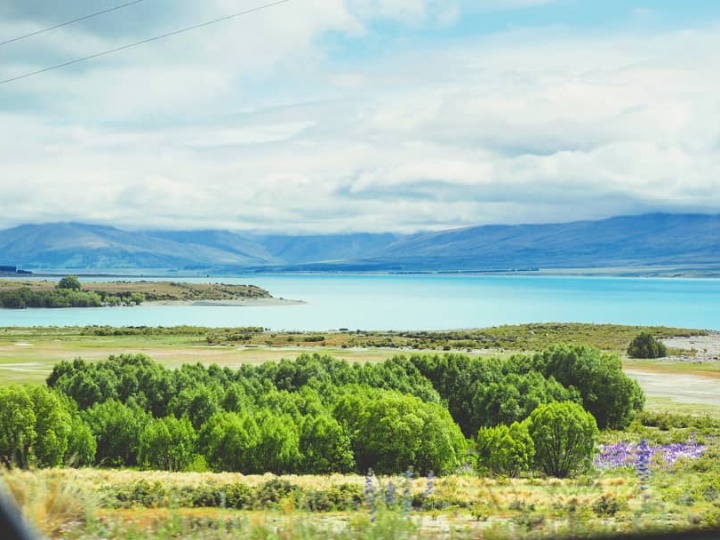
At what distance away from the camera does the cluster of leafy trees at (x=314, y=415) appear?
2984 cm

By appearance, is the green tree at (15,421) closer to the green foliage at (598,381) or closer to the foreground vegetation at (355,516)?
the foreground vegetation at (355,516)

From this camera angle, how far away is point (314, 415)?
3441 centimetres

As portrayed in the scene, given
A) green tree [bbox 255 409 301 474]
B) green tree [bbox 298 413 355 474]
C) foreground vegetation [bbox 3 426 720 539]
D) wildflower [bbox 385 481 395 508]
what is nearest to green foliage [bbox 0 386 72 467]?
green tree [bbox 255 409 301 474]

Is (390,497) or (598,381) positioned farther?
(598,381)

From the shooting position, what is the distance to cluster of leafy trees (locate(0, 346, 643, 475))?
97.9 ft

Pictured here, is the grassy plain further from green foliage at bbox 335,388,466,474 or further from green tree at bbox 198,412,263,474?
green foliage at bbox 335,388,466,474

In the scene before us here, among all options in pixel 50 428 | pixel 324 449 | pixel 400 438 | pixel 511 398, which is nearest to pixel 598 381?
pixel 511 398

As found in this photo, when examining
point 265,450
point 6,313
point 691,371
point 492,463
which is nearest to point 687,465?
point 492,463

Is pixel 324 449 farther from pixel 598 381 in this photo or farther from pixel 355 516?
pixel 598 381

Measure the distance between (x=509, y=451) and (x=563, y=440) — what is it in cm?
206

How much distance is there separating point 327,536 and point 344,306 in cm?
18425

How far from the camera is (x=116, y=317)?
502ft

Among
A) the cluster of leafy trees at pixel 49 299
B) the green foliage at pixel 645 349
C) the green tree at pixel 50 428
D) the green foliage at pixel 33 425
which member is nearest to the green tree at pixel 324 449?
the green tree at pixel 50 428

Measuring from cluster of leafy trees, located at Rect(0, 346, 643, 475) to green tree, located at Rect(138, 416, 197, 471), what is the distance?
0.14ft
